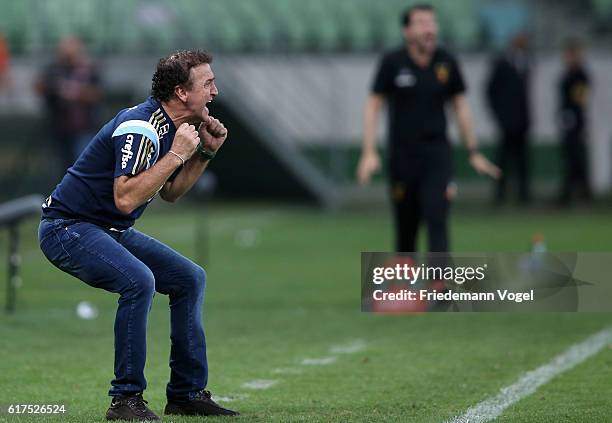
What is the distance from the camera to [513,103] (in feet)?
70.8

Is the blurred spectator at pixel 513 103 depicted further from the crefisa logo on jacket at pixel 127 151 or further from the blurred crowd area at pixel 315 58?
the crefisa logo on jacket at pixel 127 151

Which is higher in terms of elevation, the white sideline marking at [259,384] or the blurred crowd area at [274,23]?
the blurred crowd area at [274,23]

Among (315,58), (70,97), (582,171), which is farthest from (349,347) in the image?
(315,58)

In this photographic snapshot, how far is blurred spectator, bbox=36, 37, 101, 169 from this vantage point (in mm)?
18953

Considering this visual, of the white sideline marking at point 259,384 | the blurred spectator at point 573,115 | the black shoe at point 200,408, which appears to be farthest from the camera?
the blurred spectator at point 573,115

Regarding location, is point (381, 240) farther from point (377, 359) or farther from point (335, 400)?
point (335, 400)

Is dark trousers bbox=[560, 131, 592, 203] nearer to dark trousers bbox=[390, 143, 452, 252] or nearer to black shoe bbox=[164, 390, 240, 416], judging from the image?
dark trousers bbox=[390, 143, 452, 252]

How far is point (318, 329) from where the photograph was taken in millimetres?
10430

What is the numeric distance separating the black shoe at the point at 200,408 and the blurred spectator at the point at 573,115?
15.5 metres

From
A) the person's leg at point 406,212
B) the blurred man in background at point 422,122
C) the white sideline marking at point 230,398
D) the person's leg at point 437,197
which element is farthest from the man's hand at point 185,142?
the person's leg at point 406,212

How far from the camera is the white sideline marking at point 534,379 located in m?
6.96

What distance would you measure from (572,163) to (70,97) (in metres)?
7.93

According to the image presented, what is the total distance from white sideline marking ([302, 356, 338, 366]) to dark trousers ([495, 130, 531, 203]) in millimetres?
13090

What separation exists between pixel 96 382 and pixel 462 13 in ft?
59.2
